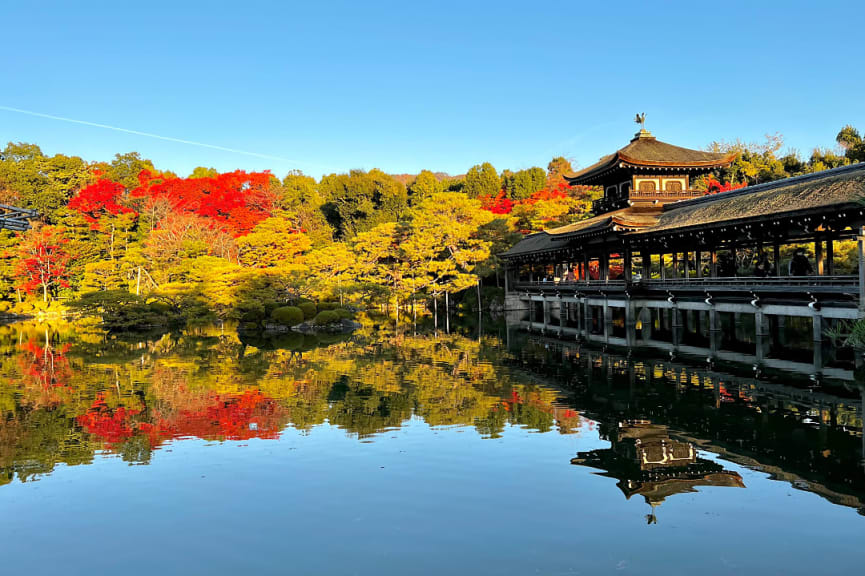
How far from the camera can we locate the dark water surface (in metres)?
6.24

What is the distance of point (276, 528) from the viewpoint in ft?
23.0

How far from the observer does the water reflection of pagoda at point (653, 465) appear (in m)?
7.96

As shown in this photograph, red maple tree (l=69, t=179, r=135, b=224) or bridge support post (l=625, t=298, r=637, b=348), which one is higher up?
red maple tree (l=69, t=179, r=135, b=224)

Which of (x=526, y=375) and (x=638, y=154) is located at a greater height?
(x=638, y=154)

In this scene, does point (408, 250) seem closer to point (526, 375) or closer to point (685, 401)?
point (526, 375)

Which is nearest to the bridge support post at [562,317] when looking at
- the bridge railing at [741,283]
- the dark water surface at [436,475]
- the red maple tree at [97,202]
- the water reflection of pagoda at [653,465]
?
the bridge railing at [741,283]

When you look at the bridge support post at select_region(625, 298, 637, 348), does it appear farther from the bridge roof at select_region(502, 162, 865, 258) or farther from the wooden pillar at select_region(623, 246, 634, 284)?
the bridge roof at select_region(502, 162, 865, 258)

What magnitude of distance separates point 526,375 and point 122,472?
11.0 metres

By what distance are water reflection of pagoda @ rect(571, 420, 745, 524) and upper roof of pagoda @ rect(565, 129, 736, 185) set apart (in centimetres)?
2068

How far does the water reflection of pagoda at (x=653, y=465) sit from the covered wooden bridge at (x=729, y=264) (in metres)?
3.75

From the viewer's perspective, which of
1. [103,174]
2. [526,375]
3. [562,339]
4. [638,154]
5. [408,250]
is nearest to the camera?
[526,375]

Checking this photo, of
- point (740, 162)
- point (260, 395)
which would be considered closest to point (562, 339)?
point (260, 395)

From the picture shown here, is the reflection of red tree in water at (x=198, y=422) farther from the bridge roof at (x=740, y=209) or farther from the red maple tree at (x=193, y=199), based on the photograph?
the red maple tree at (x=193, y=199)

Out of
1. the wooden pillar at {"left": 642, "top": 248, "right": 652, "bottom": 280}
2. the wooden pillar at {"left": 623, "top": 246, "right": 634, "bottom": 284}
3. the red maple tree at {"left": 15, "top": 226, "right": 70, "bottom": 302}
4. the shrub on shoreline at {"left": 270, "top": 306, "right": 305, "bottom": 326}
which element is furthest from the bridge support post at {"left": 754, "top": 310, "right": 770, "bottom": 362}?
the red maple tree at {"left": 15, "top": 226, "right": 70, "bottom": 302}
